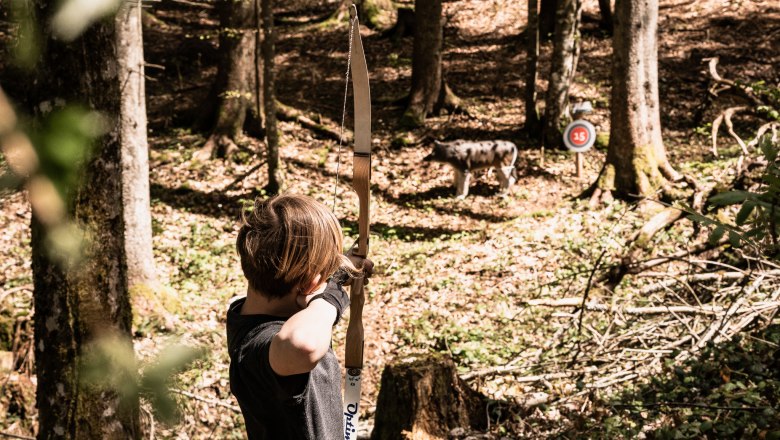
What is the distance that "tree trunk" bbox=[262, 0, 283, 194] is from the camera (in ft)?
31.9

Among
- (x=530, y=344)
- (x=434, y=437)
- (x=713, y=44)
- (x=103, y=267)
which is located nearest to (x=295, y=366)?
(x=103, y=267)

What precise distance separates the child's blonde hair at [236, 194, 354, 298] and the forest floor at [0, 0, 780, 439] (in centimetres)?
26

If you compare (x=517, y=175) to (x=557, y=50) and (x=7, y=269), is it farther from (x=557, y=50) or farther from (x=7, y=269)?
(x=7, y=269)

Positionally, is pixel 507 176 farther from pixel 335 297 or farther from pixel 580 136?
pixel 335 297

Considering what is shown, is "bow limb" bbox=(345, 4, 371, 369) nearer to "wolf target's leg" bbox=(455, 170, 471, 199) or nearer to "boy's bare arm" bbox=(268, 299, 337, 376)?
"boy's bare arm" bbox=(268, 299, 337, 376)

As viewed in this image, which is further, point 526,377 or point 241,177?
point 241,177

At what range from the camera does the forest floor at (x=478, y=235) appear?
4359mm

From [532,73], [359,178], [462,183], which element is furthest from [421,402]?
[532,73]

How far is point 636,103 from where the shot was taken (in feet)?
28.0

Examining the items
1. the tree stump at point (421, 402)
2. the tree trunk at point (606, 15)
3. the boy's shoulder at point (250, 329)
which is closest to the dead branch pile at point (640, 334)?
the tree stump at point (421, 402)

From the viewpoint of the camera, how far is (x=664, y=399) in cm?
378

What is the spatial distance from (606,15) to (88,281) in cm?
1567

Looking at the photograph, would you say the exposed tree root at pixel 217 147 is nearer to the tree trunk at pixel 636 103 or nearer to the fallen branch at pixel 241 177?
the fallen branch at pixel 241 177

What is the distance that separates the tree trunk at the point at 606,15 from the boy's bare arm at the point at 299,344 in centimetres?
1568
